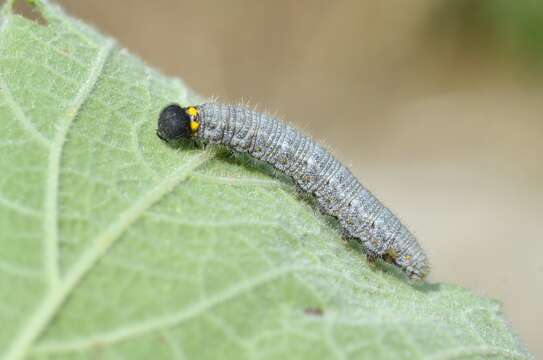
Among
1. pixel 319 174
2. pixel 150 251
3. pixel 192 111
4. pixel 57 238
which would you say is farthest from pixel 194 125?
pixel 57 238

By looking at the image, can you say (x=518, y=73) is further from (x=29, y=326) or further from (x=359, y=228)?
(x=29, y=326)

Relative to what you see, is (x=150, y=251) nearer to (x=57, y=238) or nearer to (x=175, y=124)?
(x=57, y=238)

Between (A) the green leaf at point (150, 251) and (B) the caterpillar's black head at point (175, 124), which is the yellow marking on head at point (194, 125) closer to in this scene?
(B) the caterpillar's black head at point (175, 124)

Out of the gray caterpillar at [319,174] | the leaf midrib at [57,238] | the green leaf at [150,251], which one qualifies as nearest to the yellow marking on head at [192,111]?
the gray caterpillar at [319,174]

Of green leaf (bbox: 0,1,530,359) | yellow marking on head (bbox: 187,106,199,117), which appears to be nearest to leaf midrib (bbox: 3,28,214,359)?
green leaf (bbox: 0,1,530,359)

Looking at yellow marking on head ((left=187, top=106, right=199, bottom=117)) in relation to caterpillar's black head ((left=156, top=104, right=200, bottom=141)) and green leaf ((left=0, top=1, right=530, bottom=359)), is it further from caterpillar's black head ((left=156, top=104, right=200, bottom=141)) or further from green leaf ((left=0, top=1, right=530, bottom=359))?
green leaf ((left=0, top=1, right=530, bottom=359))
